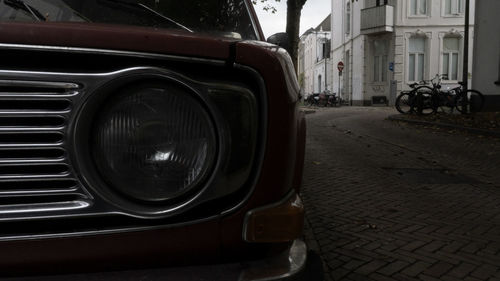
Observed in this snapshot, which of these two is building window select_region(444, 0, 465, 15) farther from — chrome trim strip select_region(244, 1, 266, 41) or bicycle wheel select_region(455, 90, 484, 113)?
chrome trim strip select_region(244, 1, 266, 41)

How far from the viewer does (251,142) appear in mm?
1157

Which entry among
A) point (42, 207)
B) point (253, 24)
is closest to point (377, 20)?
point (253, 24)

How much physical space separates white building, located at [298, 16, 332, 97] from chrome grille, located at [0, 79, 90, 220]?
37.4 m

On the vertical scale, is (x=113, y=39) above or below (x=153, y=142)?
above

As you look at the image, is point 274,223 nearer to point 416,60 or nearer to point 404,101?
point 404,101

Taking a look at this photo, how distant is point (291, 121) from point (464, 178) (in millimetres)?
5281

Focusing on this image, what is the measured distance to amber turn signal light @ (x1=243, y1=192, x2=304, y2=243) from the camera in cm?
116

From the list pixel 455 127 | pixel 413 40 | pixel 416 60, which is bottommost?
pixel 455 127

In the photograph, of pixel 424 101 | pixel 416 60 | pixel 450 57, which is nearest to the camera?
pixel 424 101

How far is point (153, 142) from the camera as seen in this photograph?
3.64 feet

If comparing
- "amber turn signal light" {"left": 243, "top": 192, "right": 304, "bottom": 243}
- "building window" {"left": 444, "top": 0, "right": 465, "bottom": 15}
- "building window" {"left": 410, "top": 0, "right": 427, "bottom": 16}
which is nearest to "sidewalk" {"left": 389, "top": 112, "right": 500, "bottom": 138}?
"amber turn signal light" {"left": 243, "top": 192, "right": 304, "bottom": 243}

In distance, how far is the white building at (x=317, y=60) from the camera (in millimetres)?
40969

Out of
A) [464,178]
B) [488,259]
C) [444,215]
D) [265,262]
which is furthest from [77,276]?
[464,178]

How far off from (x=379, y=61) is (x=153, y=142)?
95.6 feet
